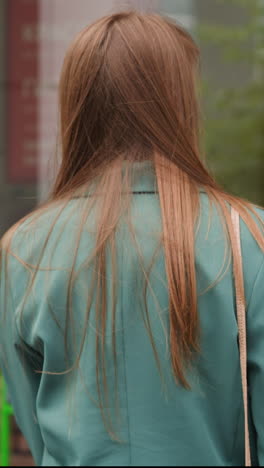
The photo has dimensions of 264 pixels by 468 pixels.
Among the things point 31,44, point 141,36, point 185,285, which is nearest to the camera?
point 185,285

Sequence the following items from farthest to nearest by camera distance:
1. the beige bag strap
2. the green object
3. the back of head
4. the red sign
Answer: the red sign, the green object, the back of head, the beige bag strap

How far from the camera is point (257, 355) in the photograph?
57.3 inches

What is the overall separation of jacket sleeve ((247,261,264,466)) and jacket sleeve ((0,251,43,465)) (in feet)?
1.61

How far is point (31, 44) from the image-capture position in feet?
17.5

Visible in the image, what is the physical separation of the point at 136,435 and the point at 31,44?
14.4 ft

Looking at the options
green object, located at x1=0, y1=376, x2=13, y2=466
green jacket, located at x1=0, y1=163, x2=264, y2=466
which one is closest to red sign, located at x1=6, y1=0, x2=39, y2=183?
green object, located at x1=0, y1=376, x2=13, y2=466

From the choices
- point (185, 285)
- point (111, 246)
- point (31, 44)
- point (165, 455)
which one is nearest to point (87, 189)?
point (111, 246)

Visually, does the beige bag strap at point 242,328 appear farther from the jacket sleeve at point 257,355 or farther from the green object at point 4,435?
the green object at point 4,435

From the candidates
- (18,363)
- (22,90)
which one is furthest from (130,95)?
(22,90)

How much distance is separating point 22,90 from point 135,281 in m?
4.23

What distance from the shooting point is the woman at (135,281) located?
4.75ft

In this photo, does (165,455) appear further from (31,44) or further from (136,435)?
(31,44)

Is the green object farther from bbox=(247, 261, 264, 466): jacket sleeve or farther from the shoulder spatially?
bbox=(247, 261, 264, 466): jacket sleeve

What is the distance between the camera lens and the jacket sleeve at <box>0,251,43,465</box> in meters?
1.60
